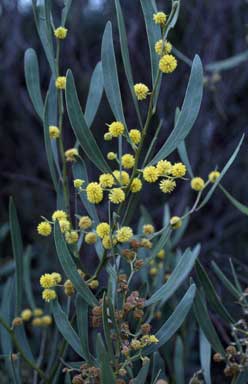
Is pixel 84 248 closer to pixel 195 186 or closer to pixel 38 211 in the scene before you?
pixel 38 211

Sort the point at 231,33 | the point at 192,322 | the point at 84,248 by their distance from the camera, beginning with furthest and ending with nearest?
1. the point at 231,33
2. the point at 84,248
3. the point at 192,322

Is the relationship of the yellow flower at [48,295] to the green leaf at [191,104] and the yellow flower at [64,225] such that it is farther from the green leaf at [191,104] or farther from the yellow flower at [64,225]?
the green leaf at [191,104]

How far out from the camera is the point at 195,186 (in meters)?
1.00

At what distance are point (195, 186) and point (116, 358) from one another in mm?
303

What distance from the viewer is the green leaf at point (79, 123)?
0.85m

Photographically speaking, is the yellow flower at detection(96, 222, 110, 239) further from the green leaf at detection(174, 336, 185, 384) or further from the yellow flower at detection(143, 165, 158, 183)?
the green leaf at detection(174, 336, 185, 384)

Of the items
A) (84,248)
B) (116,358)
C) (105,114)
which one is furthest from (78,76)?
(116,358)

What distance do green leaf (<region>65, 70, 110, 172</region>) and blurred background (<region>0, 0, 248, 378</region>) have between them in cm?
156

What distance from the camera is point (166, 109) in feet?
8.89

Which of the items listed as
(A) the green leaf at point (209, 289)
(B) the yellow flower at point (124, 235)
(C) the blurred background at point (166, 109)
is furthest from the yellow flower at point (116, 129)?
(C) the blurred background at point (166, 109)

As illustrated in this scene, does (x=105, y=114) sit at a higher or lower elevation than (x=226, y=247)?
higher

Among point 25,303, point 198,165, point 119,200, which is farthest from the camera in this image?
point 198,165

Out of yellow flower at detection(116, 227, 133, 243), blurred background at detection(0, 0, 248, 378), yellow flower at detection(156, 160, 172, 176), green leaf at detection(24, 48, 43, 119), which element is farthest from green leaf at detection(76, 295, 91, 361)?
blurred background at detection(0, 0, 248, 378)

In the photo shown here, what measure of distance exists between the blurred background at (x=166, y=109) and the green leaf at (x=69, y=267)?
1.55m
